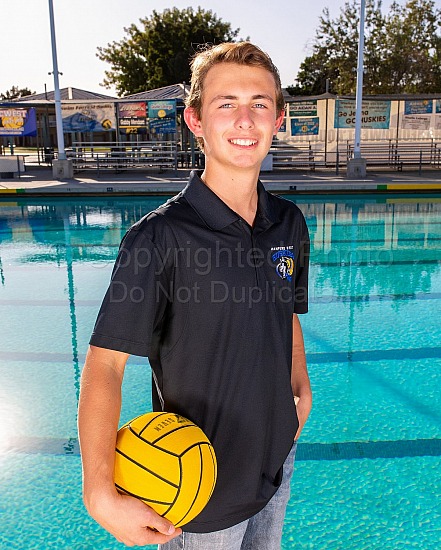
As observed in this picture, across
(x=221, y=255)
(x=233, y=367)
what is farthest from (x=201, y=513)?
(x=221, y=255)

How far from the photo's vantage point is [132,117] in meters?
20.0

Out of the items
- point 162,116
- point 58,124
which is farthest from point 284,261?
point 162,116

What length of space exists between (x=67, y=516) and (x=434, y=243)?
308 inches

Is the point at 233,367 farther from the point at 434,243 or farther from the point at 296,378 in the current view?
the point at 434,243

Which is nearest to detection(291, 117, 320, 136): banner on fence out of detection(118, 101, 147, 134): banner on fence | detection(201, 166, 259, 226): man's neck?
detection(118, 101, 147, 134): banner on fence

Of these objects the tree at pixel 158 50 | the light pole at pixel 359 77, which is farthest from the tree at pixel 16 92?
the light pole at pixel 359 77

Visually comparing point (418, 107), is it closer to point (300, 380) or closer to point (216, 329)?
point (300, 380)

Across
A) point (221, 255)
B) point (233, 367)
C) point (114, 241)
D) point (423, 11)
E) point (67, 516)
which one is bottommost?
point (67, 516)

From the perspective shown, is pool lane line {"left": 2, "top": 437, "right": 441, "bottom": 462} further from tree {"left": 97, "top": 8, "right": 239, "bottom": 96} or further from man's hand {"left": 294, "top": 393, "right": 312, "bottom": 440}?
tree {"left": 97, "top": 8, "right": 239, "bottom": 96}

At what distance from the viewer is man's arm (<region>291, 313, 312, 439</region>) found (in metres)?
1.80

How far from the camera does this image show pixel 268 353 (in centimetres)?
149

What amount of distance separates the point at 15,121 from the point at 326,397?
18822 millimetres

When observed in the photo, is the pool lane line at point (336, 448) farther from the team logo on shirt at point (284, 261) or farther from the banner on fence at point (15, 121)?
the banner on fence at point (15, 121)

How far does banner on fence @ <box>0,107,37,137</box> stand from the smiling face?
19899 mm
